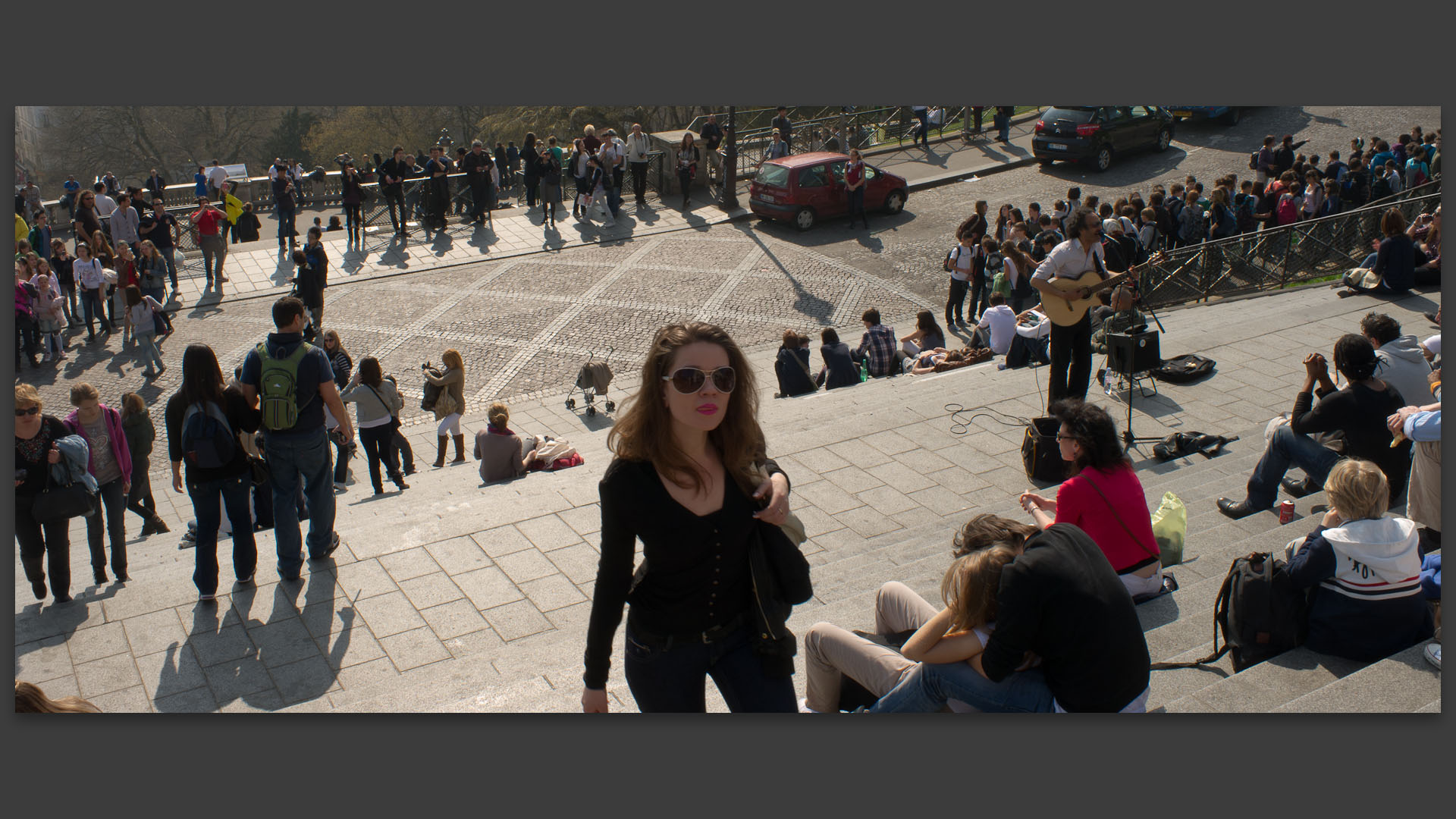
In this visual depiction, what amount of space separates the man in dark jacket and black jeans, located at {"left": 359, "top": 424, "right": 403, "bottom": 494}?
22.3ft

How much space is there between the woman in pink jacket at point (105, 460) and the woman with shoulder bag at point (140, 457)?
1.73 m

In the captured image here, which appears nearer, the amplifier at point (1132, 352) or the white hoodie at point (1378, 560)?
the white hoodie at point (1378, 560)

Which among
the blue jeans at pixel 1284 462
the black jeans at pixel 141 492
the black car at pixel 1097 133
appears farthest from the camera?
the black car at pixel 1097 133

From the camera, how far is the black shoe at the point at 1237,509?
695cm

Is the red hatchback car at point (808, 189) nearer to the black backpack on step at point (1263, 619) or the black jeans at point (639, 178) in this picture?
the black jeans at point (639, 178)

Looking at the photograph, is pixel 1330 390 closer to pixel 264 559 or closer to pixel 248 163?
pixel 264 559

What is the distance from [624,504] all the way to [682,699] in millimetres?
682

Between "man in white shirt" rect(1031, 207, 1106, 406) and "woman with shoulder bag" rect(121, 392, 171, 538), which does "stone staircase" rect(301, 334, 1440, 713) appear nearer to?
"man in white shirt" rect(1031, 207, 1106, 406)

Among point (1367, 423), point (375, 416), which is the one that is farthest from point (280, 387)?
point (1367, 423)

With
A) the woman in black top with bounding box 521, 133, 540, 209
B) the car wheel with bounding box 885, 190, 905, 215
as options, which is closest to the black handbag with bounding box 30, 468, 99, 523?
the woman in black top with bounding box 521, 133, 540, 209

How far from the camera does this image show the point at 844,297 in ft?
55.8

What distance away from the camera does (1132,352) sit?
333 inches

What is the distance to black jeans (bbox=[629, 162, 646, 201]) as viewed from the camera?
2186cm

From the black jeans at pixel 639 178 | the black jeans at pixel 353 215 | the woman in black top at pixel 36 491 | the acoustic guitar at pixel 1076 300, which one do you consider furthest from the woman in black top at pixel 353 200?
the acoustic guitar at pixel 1076 300
